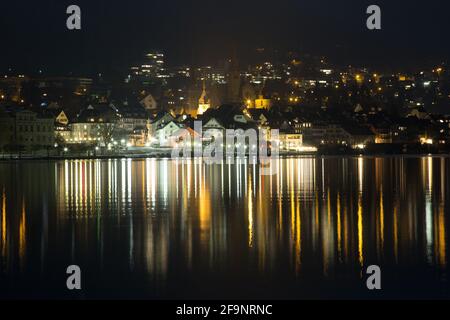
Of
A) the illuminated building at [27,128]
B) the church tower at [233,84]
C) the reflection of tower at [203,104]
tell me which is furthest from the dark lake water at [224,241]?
the church tower at [233,84]

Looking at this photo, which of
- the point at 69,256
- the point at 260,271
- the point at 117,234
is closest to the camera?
the point at 260,271

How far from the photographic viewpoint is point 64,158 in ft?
146

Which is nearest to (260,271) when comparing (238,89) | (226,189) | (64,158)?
(226,189)

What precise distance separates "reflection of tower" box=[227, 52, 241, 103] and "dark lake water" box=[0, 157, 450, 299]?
57928 mm

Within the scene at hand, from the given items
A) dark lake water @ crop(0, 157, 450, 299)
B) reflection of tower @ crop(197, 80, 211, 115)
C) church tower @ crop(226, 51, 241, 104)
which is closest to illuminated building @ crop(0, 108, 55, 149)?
reflection of tower @ crop(197, 80, 211, 115)

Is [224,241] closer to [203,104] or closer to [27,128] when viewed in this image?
[27,128]

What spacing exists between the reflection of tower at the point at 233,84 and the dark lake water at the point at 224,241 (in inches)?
2281

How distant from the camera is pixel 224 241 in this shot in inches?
482

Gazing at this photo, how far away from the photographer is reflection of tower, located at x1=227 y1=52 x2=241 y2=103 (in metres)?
79.3

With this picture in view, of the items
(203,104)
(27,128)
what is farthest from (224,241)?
(203,104)

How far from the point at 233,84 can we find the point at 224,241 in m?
69.8

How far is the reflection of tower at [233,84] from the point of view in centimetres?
7930

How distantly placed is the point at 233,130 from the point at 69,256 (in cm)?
4663
